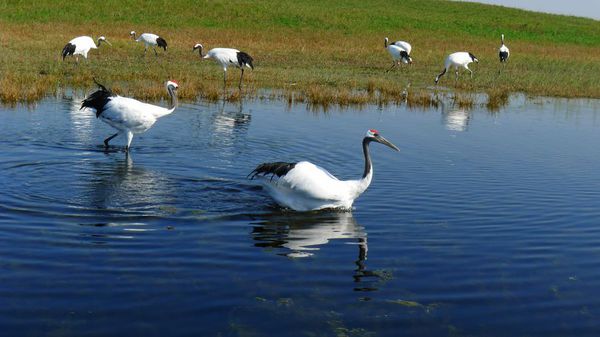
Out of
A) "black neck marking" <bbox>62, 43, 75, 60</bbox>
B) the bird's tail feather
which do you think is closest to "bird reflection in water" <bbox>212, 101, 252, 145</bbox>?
the bird's tail feather

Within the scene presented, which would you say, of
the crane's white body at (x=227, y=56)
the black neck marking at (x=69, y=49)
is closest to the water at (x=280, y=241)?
the crane's white body at (x=227, y=56)

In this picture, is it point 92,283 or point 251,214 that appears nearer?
point 92,283

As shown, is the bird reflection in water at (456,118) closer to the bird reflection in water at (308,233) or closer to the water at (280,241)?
the water at (280,241)

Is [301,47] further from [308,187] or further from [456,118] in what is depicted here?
[308,187]

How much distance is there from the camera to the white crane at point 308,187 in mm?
9148

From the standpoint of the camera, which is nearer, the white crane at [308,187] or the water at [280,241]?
the water at [280,241]

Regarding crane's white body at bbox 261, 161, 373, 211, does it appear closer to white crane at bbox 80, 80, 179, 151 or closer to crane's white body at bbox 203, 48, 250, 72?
white crane at bbox 80, 80, 179, 151

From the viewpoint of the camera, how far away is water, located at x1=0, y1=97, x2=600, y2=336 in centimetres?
603

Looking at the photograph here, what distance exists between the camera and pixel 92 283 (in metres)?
6.48

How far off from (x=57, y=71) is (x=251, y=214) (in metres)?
17.2

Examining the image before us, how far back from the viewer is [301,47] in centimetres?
4122

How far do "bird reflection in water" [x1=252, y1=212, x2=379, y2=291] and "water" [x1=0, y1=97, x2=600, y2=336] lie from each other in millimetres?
37

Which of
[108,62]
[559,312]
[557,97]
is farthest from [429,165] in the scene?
[108,62]

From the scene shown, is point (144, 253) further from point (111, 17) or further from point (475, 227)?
point (111, 17)
